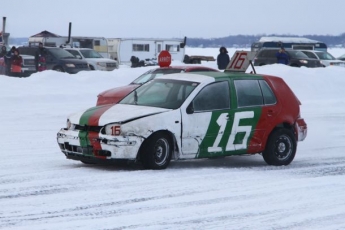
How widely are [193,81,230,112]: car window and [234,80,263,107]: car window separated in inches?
7.9

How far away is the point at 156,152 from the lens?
426 inches

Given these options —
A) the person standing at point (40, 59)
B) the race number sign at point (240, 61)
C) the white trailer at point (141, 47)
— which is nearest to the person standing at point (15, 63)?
the person standing at point (40, 59)

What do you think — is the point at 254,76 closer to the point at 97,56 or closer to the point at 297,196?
the point at 297,196

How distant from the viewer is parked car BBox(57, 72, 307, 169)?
10656mm

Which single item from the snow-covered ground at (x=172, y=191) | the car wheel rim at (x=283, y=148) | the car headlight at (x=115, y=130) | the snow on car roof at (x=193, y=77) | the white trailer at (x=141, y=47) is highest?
the white trailer at (x=141, y=47)

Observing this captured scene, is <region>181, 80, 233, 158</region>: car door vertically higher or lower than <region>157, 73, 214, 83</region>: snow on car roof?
lower

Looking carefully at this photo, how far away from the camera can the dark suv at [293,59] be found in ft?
137

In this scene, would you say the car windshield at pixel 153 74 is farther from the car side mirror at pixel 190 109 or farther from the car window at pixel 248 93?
the car side mirror at pixel 190 109

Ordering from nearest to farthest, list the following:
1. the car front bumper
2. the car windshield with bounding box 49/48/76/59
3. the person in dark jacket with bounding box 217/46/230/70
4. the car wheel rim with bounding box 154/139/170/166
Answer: the car front bumper, the car wheel rim with bounding box 154/139/170/166, the person in dark jacket with bounding box 217/46/230/70, the car windshield with bounding box 49/48/76/59

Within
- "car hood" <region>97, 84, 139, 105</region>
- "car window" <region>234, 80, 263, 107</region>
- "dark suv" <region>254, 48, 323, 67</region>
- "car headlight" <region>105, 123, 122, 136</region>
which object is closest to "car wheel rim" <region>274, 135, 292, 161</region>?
"car window" <region>234, 80, 263, 107</region>

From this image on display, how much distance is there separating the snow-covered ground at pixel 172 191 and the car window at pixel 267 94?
38.0 inches

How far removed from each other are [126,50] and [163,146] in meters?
46.9

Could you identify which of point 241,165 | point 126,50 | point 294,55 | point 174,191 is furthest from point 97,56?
point 174,191

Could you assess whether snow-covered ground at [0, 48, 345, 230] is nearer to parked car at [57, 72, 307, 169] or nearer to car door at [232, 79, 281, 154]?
parked car at [57, 72, 307, 169]
